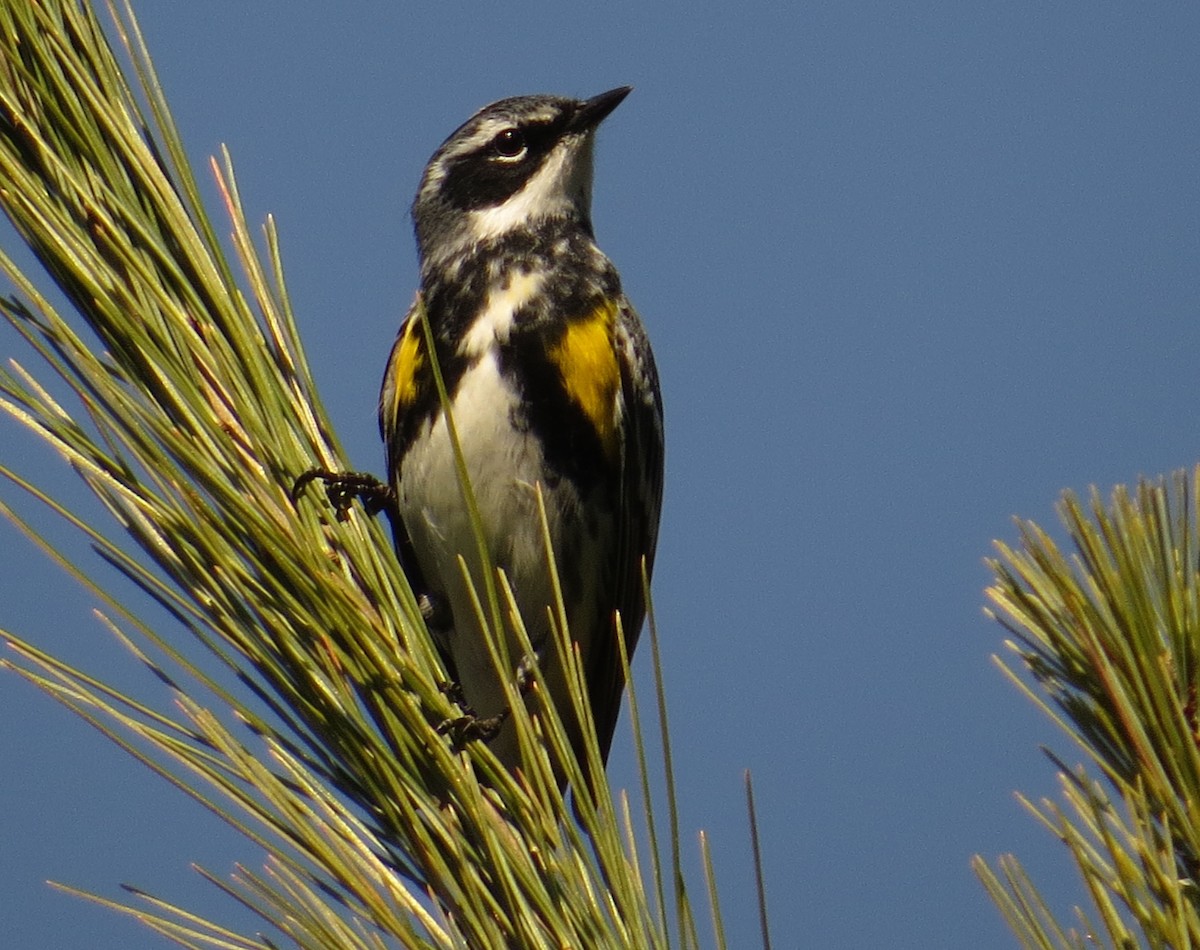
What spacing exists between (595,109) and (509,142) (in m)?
0.33

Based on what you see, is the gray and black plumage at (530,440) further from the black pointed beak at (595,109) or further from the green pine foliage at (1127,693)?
the green pine foliage at (1127,693)

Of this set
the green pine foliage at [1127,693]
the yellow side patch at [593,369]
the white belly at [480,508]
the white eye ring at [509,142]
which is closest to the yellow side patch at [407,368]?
the white belly at [480,508]

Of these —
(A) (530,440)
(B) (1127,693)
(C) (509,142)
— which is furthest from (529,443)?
(B) (1127,693)

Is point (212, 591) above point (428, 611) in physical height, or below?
below

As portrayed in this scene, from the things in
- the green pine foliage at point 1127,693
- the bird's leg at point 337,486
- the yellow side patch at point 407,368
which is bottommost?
the green pine foliage at point 1127,693

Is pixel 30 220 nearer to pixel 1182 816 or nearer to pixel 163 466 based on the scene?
pixel 163 466

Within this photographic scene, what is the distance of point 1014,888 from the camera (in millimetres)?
1486

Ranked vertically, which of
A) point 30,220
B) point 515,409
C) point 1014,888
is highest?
point 515,409

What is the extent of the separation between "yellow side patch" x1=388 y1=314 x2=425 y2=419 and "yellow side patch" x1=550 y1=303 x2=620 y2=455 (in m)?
0.36

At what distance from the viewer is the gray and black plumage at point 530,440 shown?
3.84 meters

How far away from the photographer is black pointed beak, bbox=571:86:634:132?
505 centimetres

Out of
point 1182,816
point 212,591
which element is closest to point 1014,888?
point 1182,816

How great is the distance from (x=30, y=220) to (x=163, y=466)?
40 centimetres

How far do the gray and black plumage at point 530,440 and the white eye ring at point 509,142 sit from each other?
446 mm
